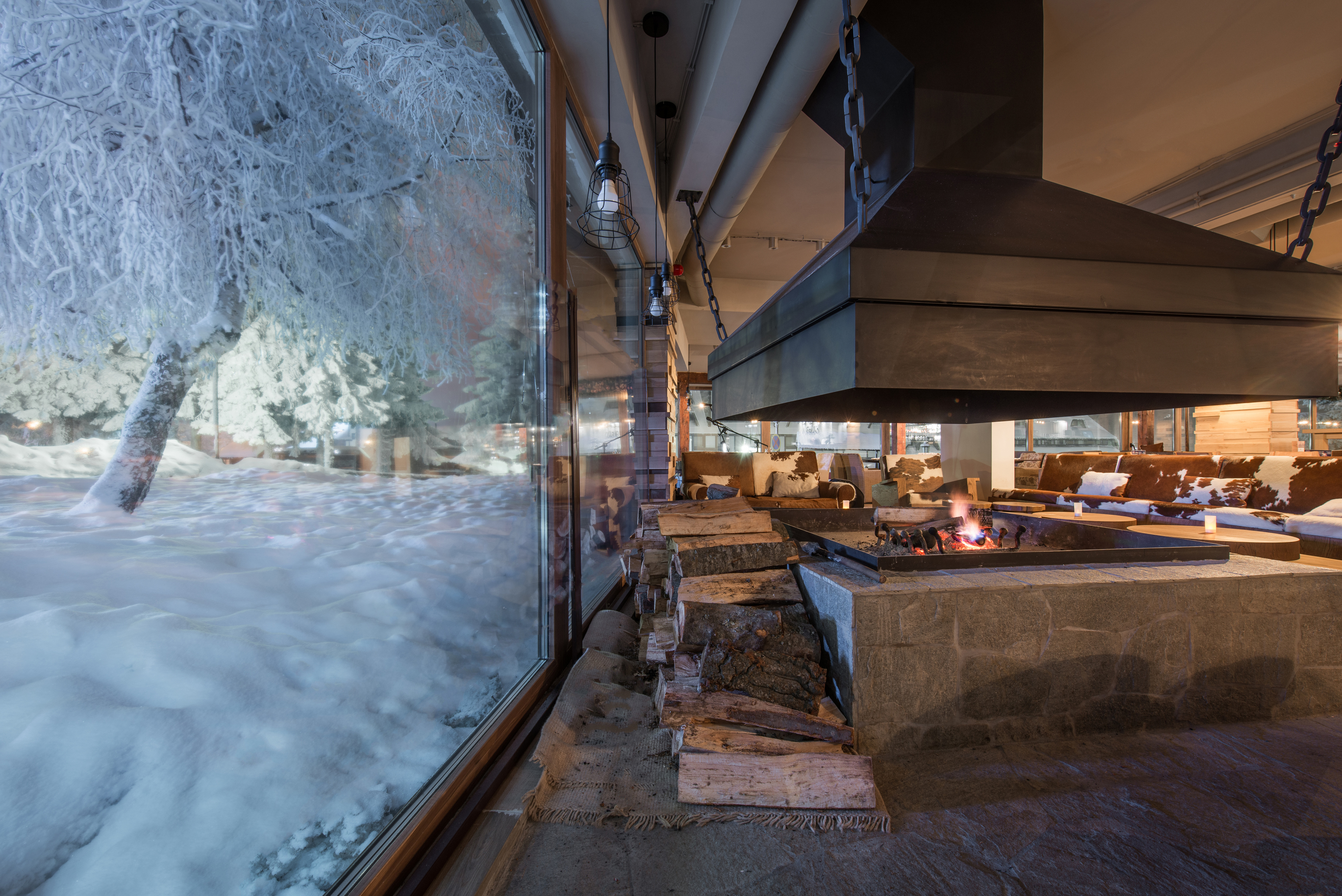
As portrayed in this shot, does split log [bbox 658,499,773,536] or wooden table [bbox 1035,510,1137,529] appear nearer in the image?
split log [bbox 658,499,773,536]

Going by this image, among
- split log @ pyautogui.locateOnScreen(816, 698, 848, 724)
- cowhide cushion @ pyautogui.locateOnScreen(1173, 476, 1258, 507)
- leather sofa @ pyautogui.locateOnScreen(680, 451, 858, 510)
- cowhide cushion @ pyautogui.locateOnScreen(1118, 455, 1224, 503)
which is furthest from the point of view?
leather sofa @ pyautogui.locateOnScreen(680, 451, 858, 510)

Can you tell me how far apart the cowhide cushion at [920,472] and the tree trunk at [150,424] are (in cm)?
532

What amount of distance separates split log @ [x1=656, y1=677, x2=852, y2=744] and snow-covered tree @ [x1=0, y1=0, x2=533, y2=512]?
120cm

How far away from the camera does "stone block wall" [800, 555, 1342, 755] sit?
152 cm

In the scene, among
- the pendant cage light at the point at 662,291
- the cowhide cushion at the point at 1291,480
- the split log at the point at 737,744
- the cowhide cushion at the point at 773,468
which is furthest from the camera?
the cowhide cushion at the point at 773,468

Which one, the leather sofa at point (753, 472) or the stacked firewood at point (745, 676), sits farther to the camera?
the leather sofa at point (753, 472)

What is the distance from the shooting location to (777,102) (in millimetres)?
2408

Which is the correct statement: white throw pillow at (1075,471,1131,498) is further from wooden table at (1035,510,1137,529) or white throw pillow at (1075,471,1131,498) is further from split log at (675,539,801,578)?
split log at (675,539,801,578)

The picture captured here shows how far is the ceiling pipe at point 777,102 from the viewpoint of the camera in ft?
6.60

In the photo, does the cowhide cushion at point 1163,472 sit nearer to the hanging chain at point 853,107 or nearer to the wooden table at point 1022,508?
the wooden table at point 1022,508

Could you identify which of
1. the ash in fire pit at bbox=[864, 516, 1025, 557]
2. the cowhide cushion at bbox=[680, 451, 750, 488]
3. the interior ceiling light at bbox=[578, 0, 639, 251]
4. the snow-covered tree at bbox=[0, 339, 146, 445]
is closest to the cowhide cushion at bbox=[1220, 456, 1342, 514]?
the ash in fire pit at bbox=[864, 516, 1025, 557]

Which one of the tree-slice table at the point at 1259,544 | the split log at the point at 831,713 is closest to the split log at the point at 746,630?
the split log at the point at 831,713

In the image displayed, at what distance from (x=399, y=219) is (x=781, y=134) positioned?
215 centimetres

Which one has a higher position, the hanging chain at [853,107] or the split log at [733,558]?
the hanging chain at [853,107]
